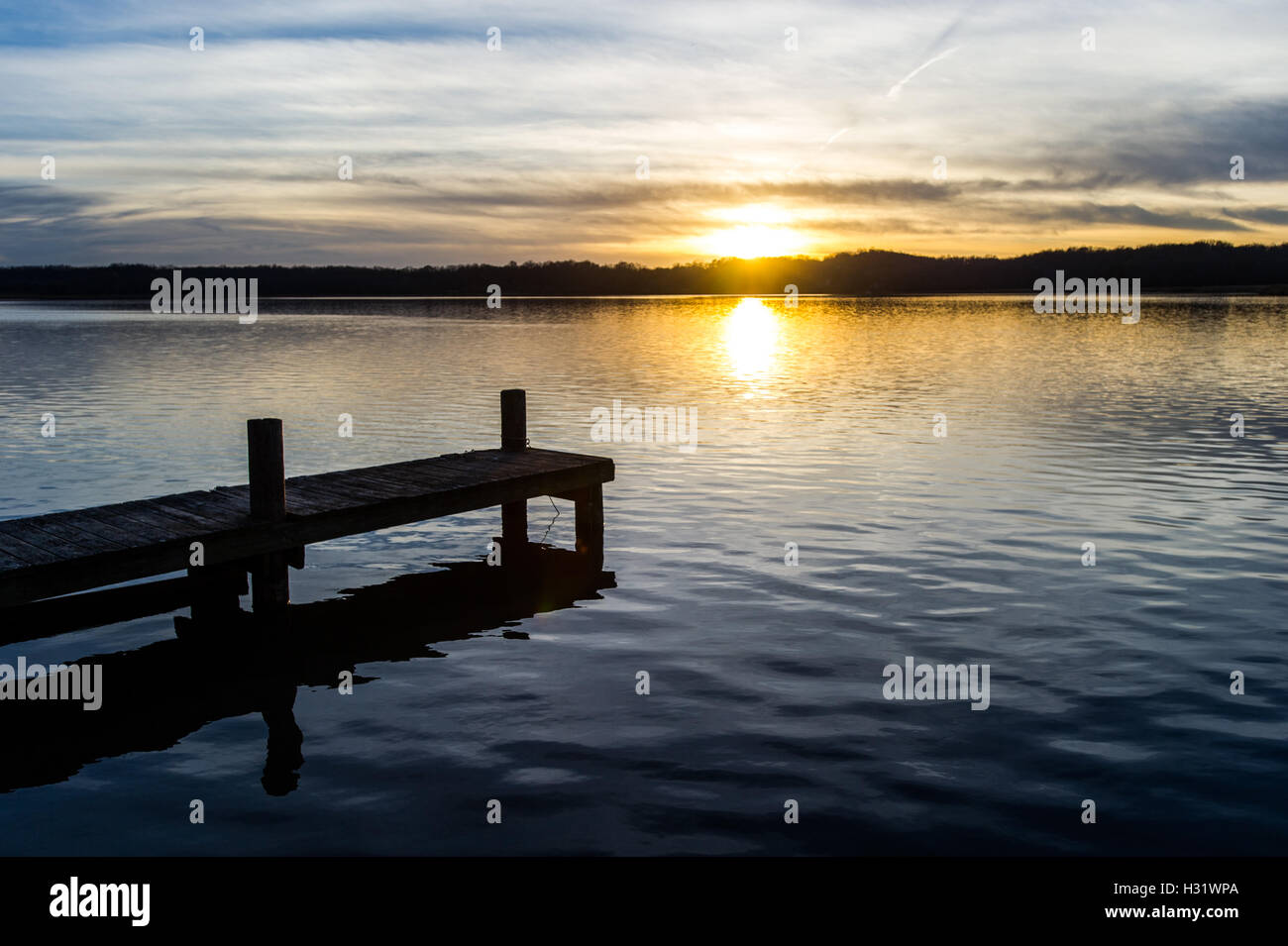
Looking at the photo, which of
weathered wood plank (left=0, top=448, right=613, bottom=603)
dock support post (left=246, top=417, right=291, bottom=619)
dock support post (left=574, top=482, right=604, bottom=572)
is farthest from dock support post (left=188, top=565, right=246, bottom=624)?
dock support post (left=574, top=482, right=604, bottom=572)

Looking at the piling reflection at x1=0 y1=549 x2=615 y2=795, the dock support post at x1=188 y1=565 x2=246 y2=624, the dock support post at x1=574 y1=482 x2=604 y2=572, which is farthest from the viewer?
the dock support post at x1=574 y1=482 x2=604 y2=572

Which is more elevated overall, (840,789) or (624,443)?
(624,443)

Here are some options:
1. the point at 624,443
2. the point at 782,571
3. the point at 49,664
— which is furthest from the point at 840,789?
the point at 624,443

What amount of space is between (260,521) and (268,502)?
0.82 feet

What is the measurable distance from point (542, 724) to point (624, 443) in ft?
58.1

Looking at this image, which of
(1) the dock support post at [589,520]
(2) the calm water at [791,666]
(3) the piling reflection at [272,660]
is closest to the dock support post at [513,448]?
(2) the calm water at [791,666]

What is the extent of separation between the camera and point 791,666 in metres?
11.3

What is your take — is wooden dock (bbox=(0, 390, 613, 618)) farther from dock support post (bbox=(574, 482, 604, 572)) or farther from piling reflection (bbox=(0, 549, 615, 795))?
piling reflection (bbox=(0, 549, 615, 795))

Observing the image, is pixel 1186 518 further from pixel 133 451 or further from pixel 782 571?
pixel 133 451

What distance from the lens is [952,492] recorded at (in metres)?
20.3

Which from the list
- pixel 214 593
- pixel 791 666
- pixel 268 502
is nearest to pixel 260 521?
pixel 268 502

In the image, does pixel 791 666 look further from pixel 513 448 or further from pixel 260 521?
pixel 513 448

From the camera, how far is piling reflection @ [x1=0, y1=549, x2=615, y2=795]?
9.94 metres

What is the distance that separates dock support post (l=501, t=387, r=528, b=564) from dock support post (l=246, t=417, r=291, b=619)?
185 inches
